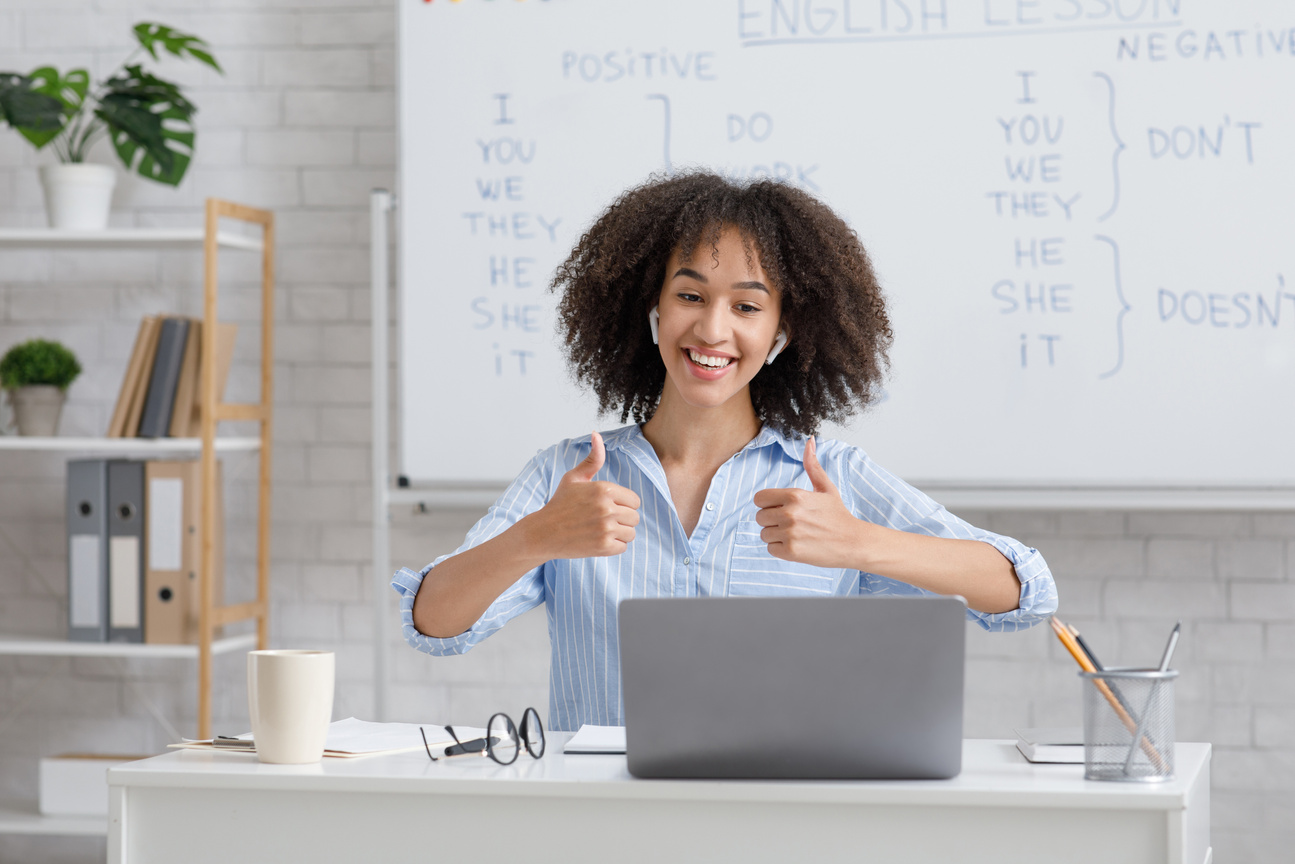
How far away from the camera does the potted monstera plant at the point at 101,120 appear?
2.38m

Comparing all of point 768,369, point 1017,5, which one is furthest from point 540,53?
point 768,369

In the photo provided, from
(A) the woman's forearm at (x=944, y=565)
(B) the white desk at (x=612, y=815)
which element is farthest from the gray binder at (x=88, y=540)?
(A) the woman's forearm at (x=944, y=565)

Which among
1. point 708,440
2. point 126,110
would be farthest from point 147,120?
point 708,440

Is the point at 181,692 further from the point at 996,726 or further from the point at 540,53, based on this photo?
the point at 996,726

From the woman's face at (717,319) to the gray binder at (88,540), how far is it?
1445mm

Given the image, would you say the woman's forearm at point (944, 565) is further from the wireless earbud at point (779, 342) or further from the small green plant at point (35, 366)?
the small green plant at point (35, 366)

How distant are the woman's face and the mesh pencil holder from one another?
0.62 metres

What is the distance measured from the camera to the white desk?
0.87 meters

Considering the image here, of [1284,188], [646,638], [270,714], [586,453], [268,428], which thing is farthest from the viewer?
[268,428]

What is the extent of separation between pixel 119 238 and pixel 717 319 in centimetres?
152

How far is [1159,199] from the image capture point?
219 cm

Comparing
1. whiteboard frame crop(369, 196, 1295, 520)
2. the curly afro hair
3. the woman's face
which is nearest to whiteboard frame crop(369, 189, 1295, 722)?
whiteboard frame crop(369, 196, 1295, 520)

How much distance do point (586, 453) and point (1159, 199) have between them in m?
1.26

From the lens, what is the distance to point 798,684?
0.88m
